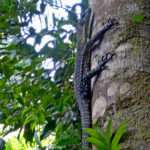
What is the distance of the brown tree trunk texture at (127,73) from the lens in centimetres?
100

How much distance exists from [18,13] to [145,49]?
1090 mm

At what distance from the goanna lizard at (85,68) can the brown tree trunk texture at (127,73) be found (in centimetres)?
3

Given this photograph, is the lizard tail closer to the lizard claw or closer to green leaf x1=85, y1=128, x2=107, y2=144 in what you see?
the lizard claw

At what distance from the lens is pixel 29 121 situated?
2080 mm

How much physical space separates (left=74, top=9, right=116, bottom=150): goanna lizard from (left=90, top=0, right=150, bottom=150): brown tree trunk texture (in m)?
0.03

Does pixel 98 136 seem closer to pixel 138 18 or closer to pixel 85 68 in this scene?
pixel 138 18

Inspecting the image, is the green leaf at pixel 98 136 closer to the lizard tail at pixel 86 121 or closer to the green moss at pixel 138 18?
the lizard tail at pixel 86 121

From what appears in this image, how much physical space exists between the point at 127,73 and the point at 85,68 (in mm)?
520

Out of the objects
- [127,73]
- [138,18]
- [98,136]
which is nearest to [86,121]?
[127,73]

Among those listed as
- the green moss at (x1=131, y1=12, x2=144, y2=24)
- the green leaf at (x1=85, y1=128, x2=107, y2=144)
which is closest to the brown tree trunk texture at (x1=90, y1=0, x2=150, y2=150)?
the green moss at (x1=131, y1=12, x2=144, y2=24)

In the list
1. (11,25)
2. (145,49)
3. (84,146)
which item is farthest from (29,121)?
(145,49)

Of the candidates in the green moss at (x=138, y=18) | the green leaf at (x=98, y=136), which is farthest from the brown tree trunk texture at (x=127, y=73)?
the green leaf at (x=98, y=136)

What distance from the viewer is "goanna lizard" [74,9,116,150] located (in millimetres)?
1226

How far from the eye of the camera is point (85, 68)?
1618mm
